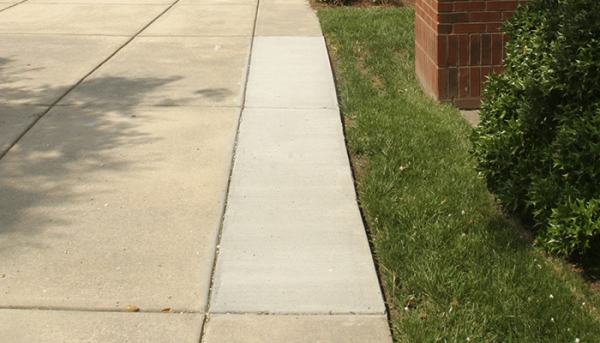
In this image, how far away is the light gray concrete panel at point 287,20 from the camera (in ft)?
30.8

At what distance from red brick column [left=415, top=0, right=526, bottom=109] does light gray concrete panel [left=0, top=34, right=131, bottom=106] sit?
3.27m

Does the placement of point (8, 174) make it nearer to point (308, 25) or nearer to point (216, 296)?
point (216, 296)

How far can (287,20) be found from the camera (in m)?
10.2

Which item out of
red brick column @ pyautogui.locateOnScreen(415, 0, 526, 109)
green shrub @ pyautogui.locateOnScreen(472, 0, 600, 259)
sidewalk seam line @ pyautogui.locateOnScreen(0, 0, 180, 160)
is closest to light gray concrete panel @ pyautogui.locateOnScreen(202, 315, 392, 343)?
green shrub @ pyautogui.locateOnScreen(472, 0, 600, 259)

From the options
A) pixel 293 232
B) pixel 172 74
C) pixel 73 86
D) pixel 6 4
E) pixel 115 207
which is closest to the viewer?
pixel 293 232

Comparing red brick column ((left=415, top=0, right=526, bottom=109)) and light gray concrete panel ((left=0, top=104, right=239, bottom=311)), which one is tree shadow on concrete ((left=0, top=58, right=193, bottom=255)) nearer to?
light gray concrete panel ((left=0, top=104, right=239, bottom=311))

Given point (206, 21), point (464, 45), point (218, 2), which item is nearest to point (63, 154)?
point (464, 45)

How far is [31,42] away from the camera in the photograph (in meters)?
8.70

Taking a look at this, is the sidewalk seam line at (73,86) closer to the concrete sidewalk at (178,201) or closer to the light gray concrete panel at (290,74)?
the concrete sidewalk at (178,201)

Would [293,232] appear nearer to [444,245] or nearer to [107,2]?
[444,245]

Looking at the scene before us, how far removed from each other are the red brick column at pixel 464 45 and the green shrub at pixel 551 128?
175 centimetres

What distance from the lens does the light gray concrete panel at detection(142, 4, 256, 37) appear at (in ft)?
30.7

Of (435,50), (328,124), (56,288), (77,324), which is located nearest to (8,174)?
(56,288)

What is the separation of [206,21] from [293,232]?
6512 millimetres
